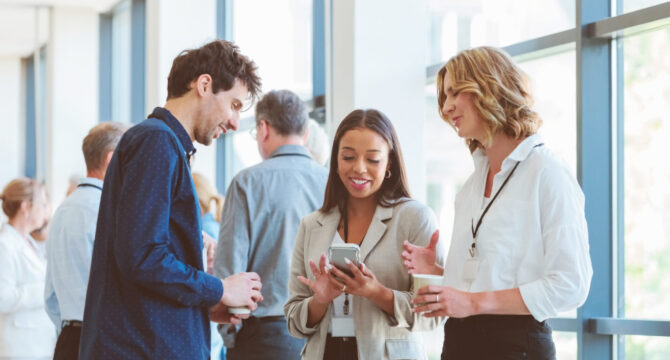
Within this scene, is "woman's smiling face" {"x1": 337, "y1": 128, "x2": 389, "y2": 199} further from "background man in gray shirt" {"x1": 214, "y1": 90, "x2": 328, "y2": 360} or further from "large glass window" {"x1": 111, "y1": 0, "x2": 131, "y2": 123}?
"large glass window" {"x1": 111, "y1": 0, "x2": 131, "y2": 123}

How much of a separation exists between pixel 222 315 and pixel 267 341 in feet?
3.47

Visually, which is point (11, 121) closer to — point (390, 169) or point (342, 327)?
point (390, 169)

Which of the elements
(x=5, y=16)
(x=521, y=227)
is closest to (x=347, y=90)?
(x=521, y=227)

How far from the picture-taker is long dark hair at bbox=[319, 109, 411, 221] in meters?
2.62

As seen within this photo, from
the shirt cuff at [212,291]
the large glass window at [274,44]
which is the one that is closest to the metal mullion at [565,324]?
the shirt cuff at [212,291]

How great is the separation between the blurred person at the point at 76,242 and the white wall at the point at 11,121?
9135 mm

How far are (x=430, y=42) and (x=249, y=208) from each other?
151 centimetres

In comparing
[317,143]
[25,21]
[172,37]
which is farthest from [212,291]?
[25,21]

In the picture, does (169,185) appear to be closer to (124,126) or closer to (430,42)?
(124,126)

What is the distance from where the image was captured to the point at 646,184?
10.3 feet

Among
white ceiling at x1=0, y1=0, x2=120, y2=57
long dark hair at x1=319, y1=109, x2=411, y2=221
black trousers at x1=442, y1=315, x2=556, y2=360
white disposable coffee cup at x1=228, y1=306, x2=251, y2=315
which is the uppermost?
white ceiling at x1=0, y1=0, x2=120, y2=57

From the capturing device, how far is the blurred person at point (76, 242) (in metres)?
3.34

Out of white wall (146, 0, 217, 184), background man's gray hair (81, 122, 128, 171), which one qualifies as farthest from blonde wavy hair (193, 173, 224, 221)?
white wall (146, 0, 217, 184)

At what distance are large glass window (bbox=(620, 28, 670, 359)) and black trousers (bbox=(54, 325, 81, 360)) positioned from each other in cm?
218
